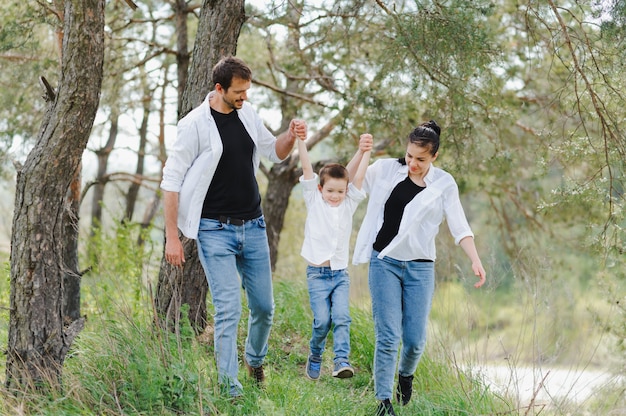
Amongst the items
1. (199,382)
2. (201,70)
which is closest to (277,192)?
(201,70)

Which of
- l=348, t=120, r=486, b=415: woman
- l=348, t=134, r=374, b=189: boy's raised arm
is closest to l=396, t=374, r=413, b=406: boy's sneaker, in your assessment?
l=348, t=120, r=486, b=415: woman

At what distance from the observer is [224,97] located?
407cm

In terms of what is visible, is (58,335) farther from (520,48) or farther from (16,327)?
(520,48)

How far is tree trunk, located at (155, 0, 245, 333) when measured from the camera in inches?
223

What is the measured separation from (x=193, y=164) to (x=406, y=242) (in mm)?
1260

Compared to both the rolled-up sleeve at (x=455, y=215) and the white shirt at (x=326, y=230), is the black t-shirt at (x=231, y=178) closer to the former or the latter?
the white shirt at (x=326, y=230)

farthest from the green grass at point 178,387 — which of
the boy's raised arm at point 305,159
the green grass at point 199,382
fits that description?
the boy's raised arm at point 305,159

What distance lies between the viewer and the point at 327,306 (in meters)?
5.04

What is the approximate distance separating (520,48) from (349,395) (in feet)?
22.4

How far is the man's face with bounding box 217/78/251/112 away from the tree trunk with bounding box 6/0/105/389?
2.75 feet

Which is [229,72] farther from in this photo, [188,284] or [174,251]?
[188,284]

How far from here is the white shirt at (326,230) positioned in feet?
16.3

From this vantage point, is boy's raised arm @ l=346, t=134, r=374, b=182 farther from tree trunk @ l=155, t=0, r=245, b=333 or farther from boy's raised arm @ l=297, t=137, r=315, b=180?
tree trunk @ l=155, t=0, r=245, b=333

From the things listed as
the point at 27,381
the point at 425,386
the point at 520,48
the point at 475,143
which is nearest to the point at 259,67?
the point at 520,48
